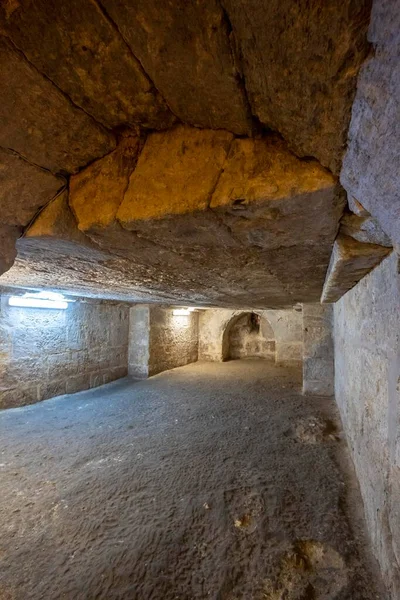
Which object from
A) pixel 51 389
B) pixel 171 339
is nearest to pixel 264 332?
pixel 171 339

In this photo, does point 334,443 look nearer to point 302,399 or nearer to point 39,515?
point 302,399

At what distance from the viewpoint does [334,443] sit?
2549 mm

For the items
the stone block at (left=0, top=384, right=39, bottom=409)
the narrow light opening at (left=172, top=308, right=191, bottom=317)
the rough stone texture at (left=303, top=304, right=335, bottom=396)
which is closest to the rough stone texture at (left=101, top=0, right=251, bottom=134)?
the rough stone texture at (left=303, top=304, right=335, bottom=396)

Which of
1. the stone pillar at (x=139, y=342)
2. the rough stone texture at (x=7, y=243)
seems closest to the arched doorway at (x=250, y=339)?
the stone pillar at (x=139, y=342)

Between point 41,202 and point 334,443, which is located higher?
point 41,202

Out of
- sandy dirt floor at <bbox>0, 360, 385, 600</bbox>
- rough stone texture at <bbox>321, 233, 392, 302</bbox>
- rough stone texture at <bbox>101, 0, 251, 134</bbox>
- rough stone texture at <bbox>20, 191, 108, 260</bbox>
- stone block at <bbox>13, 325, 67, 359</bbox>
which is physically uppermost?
rough stone texture at <bbox>101, 0, 251, 134</bbox>

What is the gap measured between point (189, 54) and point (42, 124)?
475 mm

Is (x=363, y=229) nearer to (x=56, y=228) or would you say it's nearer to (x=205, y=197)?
(x=205, y=197)

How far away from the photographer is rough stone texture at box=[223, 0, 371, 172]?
1.40ft

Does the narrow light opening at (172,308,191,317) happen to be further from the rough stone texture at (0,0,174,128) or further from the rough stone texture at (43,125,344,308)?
the rough stone texture at (0,0,174,128)

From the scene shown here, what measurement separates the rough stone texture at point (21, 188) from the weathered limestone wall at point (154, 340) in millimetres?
4592

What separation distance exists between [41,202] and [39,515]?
194 cm

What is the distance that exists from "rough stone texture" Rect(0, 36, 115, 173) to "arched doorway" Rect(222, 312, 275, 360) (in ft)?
25.1

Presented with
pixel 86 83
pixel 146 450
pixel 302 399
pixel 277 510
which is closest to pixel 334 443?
pixel 277 510
